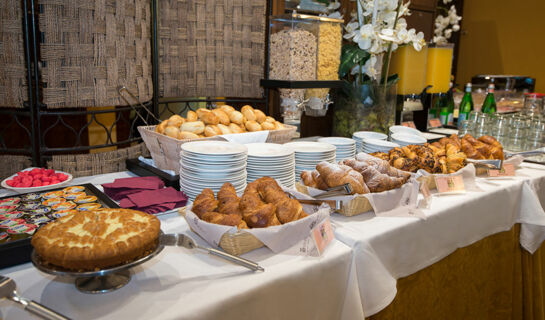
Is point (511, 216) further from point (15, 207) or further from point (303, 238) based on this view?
point (15, 207)

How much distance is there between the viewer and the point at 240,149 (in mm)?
1352

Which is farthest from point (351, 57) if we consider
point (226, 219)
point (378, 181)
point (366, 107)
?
point (226, 219)

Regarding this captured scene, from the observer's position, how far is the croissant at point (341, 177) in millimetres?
1221

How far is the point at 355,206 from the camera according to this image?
1251mm

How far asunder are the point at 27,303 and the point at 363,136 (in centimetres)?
167

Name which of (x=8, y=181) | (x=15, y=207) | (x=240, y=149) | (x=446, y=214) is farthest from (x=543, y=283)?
(x=8, y=181)

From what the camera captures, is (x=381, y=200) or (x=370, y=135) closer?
(x=381, y=200)

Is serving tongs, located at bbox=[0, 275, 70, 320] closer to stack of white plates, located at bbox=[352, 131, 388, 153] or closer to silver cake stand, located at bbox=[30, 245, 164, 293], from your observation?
silver cake stand, located at bbox=[30, 245, 164, 293]

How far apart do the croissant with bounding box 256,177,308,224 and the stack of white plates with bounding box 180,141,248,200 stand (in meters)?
0.18

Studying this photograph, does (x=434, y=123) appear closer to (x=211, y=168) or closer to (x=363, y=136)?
(x=363, y=136)

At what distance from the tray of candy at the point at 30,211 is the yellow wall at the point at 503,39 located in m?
5.43

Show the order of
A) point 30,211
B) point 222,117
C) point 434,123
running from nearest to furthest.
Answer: point 30,211, point 222,117, point 434,123

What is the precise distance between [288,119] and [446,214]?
92 centimetres

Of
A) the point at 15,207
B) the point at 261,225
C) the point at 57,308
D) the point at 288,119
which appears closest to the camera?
the point at 57,308
